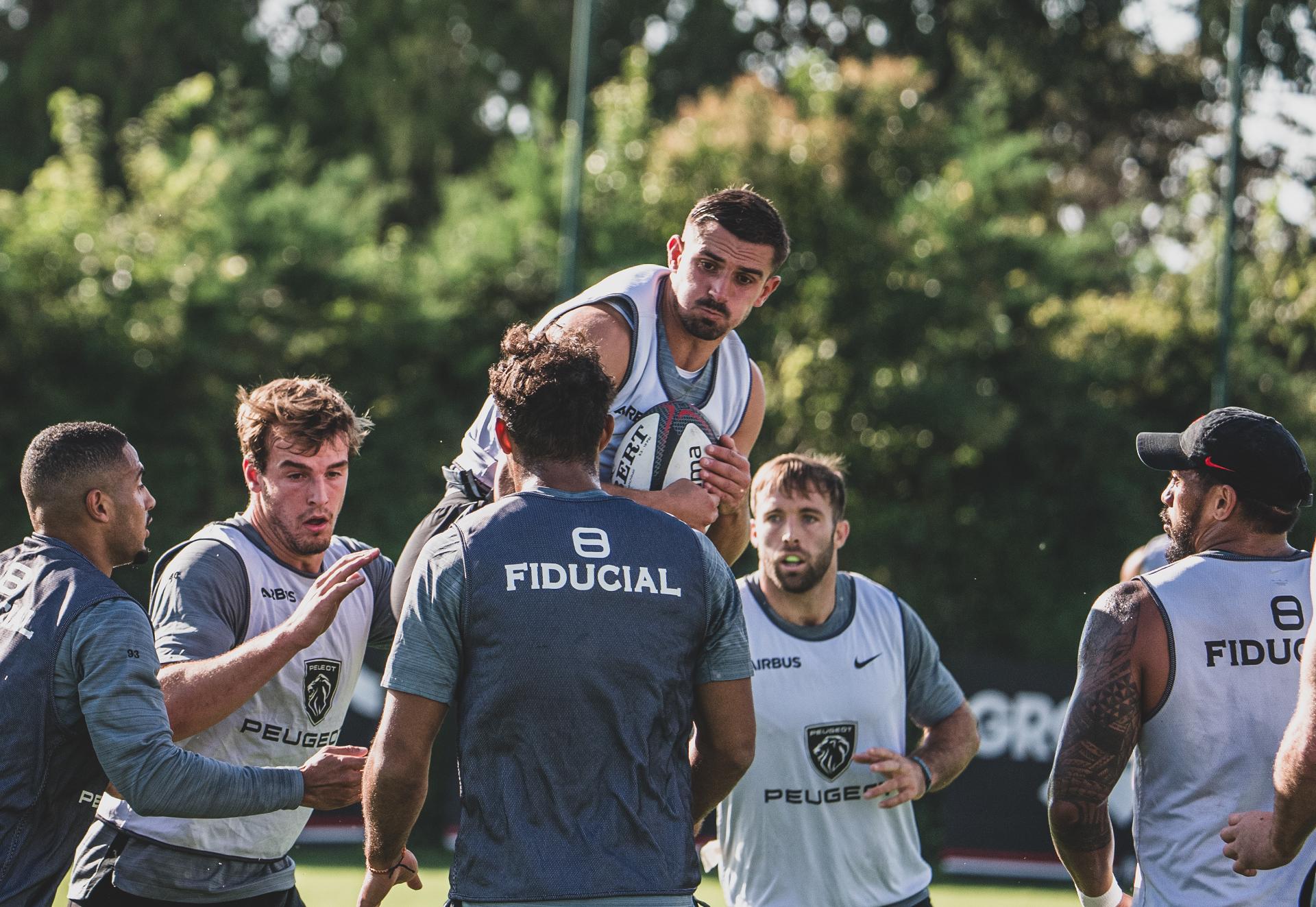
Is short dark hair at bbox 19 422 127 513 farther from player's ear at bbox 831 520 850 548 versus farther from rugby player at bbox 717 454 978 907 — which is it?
player's ear at bbox 831 520 850 548

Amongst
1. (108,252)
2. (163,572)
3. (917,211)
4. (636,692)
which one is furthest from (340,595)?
(917,211)

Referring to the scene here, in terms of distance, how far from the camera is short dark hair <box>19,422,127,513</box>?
13.9 ft

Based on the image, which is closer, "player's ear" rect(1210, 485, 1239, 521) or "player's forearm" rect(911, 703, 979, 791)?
"player's ear" rect(1210, 485, 1239, 521)

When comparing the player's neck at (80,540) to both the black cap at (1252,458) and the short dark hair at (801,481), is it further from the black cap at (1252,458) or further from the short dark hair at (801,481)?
the black cap at (1252,458)

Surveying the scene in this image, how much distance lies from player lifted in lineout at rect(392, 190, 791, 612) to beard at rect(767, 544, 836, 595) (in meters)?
1.22

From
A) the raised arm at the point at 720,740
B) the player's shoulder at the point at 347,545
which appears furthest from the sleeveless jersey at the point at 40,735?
the raised arm at the point at 720,740

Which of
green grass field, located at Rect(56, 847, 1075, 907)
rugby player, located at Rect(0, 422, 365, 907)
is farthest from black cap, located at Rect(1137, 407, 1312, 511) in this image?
green grass field, located at Rect(56, 847, 1075, 907)

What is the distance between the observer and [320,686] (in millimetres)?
5074

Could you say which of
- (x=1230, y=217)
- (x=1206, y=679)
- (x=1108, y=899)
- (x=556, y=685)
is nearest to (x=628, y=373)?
(x=556, y=685)

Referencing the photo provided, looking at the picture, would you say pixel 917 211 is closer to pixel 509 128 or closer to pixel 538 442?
pixel 509 128

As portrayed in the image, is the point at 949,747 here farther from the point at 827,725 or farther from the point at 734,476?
the point at 734,476

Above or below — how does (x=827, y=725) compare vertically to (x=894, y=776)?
above

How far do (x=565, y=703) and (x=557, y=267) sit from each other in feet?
49.5

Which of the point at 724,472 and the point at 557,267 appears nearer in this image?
the point at 724,472
